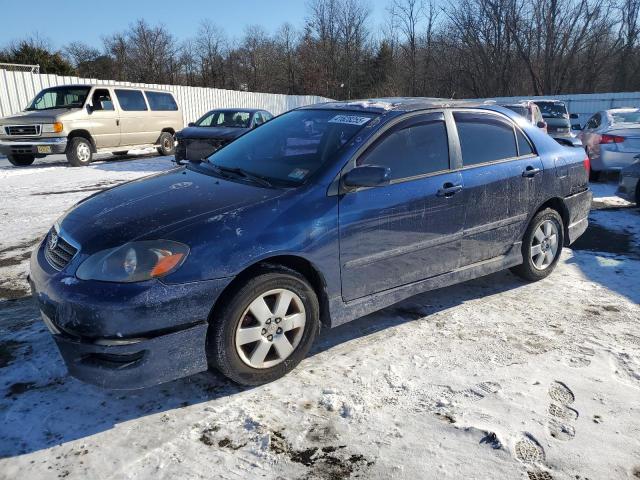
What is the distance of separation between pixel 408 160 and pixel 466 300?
144cm

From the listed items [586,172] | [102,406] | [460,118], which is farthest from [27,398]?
[586,172]

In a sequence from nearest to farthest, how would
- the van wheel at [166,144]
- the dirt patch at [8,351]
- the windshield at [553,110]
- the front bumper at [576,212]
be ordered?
the dirt patch at [8,351], the front bumper at [576,212], the windshield at [553,110], the van wheel at [166,144]

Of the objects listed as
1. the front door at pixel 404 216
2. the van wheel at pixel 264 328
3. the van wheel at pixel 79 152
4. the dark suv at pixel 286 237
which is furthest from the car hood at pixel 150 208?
the van wheel at pixel 79 152

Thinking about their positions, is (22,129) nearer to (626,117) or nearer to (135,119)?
(135,119)

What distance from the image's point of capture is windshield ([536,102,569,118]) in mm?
13364

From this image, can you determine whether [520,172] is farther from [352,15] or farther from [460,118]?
[352,15]

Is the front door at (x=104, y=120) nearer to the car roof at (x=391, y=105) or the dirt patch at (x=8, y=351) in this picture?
the car roof at (x=391, y=105)

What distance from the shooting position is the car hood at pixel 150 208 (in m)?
2.72

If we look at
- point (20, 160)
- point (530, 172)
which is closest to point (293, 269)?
point (530, 172)

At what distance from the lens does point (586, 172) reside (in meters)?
5.00

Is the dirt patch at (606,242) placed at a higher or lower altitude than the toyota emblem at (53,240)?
lower

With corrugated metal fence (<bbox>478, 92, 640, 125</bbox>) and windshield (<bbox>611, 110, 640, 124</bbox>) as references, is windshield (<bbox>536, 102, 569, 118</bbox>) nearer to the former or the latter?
windshield (<bbox>611, 110, 640, 124</bbox>)

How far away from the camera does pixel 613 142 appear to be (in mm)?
9461

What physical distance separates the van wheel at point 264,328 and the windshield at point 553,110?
41.4 ft
